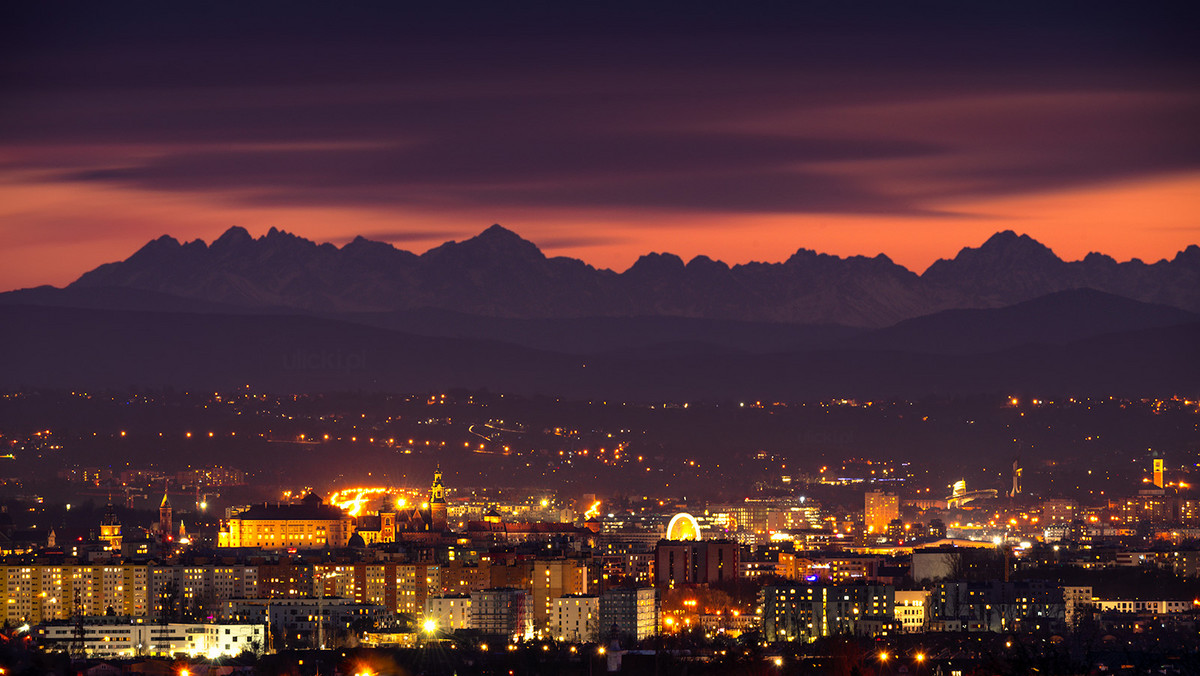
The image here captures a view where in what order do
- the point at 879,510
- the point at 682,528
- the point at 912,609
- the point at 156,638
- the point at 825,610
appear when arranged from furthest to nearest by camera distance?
the point at 879,510 < the point at 682,528 < the point at 912,609 < the point at 825,610 < the point at 156,638

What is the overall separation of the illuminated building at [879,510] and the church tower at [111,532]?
120ft

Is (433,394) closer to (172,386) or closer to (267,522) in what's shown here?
(172,386)

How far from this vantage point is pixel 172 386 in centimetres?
16275

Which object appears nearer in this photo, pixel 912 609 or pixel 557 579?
pixel 557 579

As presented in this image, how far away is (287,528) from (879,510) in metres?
35.8

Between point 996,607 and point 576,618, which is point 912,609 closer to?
point 996,607

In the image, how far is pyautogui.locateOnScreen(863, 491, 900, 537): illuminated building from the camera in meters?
116

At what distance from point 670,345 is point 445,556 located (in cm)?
12804

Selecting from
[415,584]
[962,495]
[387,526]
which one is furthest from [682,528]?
[962,495]

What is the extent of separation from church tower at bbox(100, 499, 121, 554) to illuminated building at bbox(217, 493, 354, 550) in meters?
3.55

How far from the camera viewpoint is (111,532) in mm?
83625

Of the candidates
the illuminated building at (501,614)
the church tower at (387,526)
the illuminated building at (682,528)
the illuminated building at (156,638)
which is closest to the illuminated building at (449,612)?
the illuminated building at (501,614)

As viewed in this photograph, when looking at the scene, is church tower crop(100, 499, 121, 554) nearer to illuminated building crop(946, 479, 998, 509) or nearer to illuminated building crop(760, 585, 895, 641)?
illuminated building crop(760, 585, 895, 641)

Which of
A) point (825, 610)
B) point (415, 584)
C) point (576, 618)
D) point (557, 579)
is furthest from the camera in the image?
point (415, 584)
